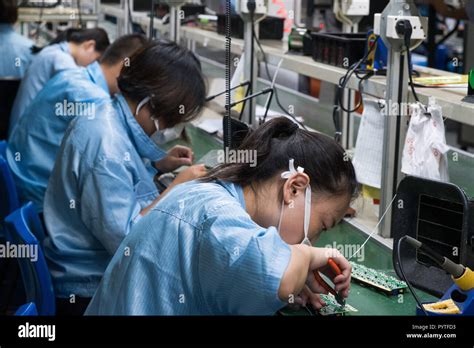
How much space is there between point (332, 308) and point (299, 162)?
36 centimetres

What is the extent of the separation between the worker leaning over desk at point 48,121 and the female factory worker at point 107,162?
2.94 feet

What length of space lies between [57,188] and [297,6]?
2018mm

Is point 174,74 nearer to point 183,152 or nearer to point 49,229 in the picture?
point 49,229

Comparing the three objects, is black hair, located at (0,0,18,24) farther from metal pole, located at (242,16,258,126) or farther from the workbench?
the workbench

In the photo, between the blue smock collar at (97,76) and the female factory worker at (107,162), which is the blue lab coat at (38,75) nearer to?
the blue smock collar at (97,76)

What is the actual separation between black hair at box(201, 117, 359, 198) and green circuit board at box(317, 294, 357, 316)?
0.88ft

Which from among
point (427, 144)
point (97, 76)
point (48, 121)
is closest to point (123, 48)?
point (97, 76)

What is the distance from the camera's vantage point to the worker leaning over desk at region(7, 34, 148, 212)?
128 inches

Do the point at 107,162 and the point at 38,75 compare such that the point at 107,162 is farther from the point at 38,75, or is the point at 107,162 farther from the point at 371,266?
the point at 38,75

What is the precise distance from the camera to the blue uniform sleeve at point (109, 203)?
215cm

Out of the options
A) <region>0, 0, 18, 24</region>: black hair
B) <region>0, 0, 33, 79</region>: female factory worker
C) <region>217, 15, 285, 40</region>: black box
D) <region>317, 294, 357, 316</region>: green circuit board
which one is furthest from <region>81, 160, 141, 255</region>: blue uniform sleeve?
<region>0, 0, 18, 24</region>: black hair

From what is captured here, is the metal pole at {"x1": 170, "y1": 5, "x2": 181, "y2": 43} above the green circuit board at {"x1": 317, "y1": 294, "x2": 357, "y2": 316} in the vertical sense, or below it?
above

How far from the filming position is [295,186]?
1454 mm

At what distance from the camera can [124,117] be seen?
2.33 m
